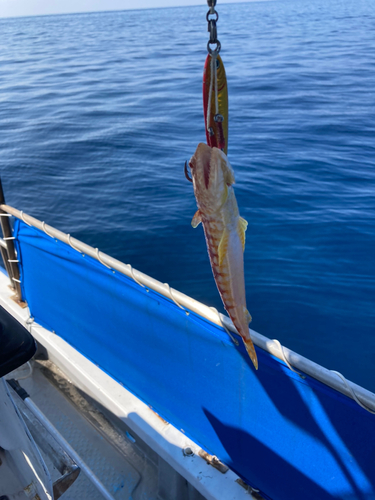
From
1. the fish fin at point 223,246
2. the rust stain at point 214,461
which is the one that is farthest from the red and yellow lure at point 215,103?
the rust stain at point 214,461

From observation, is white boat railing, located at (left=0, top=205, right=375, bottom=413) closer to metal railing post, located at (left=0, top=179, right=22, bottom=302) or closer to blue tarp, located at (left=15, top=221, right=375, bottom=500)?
blue tarp, located at (left=15, top=221, right=375, bottom=500)

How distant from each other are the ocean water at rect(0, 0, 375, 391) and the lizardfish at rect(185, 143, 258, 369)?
3.74m

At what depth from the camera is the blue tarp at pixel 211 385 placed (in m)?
1.84

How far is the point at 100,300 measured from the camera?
297 centimetres

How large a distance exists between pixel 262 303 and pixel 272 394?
11.9 ft

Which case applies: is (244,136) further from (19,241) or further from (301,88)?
(19,241)

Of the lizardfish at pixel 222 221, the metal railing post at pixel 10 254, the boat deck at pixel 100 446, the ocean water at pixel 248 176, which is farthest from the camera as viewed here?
the ocean water at pixel 248 176

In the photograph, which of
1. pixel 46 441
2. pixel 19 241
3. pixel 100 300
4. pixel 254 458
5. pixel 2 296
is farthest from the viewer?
pixel 2 296

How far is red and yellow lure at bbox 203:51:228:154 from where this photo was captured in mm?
1327

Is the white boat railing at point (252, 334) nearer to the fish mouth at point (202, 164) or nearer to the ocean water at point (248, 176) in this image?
the fish mouth at point (202, 164)

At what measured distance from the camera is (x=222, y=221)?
1.26m

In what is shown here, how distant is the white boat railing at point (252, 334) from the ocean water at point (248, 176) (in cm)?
303

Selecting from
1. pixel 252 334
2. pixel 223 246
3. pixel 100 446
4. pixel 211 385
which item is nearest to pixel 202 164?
pixel 223 246

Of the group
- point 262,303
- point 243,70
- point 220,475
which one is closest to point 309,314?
point 262,303
